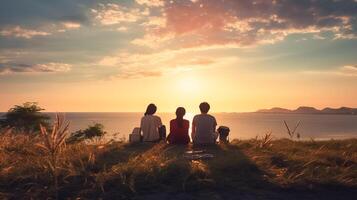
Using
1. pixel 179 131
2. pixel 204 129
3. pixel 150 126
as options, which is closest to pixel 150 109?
pixel 150 126

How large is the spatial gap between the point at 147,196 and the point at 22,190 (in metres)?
2.18

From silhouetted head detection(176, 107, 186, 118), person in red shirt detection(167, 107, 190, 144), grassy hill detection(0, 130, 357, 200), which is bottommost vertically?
grassy hill detection(0, 130, 357, 200)

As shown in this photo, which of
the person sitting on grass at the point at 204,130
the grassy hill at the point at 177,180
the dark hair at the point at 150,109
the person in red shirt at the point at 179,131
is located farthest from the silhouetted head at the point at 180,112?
the grassy hill at the point at 177,180

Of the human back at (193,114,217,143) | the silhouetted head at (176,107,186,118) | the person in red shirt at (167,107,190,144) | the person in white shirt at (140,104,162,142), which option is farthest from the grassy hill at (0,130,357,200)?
the person in white shirt at (140,104,162,142)

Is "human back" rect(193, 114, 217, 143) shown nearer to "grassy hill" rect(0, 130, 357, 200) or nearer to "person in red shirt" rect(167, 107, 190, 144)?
"person in red shirt" rect(167, 107, 190, 144)

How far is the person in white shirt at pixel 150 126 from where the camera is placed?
16.5 m

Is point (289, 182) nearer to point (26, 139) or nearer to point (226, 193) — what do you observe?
point (226, 193)

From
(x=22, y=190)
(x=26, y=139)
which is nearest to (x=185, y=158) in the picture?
(x=22, y=190)

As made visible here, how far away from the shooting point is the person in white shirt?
16453 mm

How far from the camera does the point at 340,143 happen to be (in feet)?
51.2

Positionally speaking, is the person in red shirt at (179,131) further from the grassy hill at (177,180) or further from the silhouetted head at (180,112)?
the grassy hill at (177,180)

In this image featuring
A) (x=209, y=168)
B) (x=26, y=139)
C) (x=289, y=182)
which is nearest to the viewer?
(x=289, y=182)

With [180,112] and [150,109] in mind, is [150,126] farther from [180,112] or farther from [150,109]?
[180,112]

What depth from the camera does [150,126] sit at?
16.5 metres
